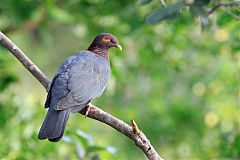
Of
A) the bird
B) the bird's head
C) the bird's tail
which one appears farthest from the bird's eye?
the bird's tail

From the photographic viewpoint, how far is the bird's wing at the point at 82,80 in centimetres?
465

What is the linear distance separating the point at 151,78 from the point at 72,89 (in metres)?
3.87

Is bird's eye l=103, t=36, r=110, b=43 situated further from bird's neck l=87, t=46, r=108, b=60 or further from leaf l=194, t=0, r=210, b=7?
leaf l=194, t=0, r=210, b=7

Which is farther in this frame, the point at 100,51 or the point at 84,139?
the point at 100,51

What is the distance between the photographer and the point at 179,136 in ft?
27.6

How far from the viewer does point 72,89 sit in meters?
4.76

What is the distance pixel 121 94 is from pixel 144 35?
5.37 feet

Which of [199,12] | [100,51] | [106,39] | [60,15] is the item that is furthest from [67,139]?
[60,15]

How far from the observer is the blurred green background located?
6.82 metres

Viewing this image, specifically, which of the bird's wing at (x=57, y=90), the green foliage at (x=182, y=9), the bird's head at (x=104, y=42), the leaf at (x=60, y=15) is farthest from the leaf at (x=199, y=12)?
the leaf at (x=60, y=15)

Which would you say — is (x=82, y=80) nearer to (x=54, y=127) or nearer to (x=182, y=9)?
(x=54, y=127)

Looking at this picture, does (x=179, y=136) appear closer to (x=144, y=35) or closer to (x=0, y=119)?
(x=144, y=35)

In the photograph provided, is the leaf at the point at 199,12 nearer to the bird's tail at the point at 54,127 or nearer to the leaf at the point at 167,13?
the leaf at the point at 167,13

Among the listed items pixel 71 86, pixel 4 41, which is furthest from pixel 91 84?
pixel 4 41
